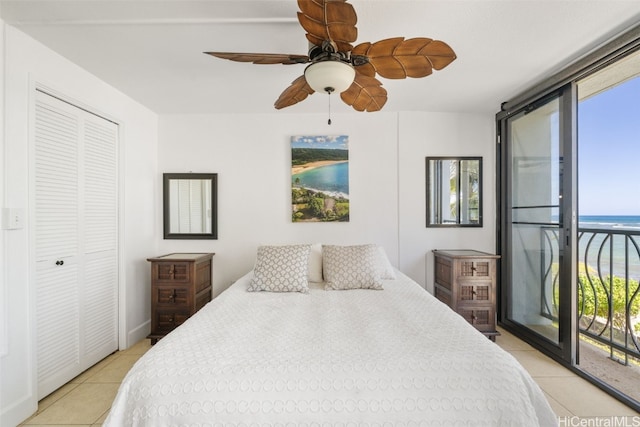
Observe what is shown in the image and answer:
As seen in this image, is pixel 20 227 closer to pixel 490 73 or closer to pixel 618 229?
pixel 490 73

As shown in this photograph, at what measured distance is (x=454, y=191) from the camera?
323 cm

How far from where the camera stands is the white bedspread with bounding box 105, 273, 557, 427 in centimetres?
106

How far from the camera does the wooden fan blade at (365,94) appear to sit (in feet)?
5.42

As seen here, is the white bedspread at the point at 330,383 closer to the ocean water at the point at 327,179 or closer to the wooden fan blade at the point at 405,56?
the wooden fan blade at the point at 405,56

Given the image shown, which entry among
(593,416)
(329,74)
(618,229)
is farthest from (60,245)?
(618,229)

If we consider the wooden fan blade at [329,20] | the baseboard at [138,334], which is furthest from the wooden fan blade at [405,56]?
the baseboard at [138,334]

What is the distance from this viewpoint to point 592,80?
2375mm

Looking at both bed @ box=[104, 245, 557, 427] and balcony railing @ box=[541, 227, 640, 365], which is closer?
bed @ box=[104, 245, 557, 427]

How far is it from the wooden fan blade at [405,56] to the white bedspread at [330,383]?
139 centimetres

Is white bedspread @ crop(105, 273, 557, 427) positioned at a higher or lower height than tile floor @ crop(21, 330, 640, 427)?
higher

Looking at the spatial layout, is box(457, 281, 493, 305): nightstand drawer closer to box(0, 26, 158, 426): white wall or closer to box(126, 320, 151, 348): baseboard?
box(126, 320, 151, 348): baseboard

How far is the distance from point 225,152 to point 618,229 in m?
3.82

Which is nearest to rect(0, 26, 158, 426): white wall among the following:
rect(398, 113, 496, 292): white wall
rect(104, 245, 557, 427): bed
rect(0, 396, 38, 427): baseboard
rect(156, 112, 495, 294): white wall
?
rect(0, 396, 38, 427): baseboard

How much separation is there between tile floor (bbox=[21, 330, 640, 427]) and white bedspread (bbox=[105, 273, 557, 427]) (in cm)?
108
